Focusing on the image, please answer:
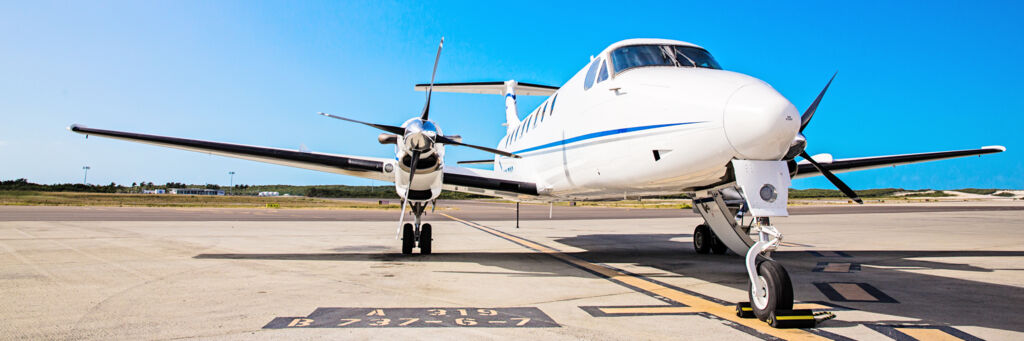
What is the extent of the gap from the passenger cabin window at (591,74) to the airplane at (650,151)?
0.08ft

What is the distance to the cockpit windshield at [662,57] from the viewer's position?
6.36 m

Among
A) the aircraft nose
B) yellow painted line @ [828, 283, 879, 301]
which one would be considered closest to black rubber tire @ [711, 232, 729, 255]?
yellow painted line @ [828, 283, 879, 301]

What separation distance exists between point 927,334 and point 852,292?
237 centimetres

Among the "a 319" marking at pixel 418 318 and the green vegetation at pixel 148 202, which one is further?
the green vegetation at pixel 148 202

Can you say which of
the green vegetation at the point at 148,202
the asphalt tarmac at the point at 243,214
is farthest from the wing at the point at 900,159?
the green vegetation at the point at 148,202

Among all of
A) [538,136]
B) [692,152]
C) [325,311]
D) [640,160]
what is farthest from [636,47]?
[325,311]

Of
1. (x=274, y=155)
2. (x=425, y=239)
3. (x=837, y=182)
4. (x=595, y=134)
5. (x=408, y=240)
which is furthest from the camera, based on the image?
(x=425, y=239)

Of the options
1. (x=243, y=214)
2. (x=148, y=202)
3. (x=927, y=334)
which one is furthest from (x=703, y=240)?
(x=148, y=202)

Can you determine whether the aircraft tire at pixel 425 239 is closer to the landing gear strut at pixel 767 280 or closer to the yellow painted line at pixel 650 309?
the yellow painted line at pixel 650 309

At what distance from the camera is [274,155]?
9.55 meters

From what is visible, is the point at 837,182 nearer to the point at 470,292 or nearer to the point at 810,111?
the point at 810,111

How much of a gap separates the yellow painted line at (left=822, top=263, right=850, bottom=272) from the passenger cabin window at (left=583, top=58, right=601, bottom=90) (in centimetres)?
473

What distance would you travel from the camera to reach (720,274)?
798cm

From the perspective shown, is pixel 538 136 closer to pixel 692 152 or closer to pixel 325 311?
pixel 692 152
